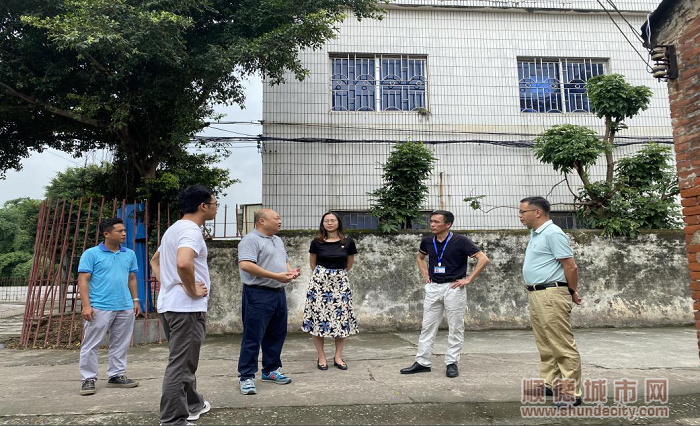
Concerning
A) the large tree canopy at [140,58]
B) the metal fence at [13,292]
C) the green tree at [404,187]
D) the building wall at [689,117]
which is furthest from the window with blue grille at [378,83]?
the metal fence at [13,292]

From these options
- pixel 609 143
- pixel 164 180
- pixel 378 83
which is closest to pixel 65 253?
pixel 164 180

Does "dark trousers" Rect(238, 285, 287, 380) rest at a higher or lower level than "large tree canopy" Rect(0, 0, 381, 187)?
lower

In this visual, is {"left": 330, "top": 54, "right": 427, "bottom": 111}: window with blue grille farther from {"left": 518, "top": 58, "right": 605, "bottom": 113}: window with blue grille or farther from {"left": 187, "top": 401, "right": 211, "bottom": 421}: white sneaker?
{"left": 187, "top": 401, "right": 211, "bottom": 421}: white sneaker

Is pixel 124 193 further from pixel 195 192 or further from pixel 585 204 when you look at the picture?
pixel 585 204

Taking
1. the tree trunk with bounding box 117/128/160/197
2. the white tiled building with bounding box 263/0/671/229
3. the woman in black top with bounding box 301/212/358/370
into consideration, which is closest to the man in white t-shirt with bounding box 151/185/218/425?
the woman in black top with bounding box 301/212/358/370

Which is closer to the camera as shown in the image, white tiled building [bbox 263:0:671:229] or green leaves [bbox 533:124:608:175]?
green leaves [bbox 533:124:608:175]

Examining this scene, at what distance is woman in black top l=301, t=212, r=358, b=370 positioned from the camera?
14.6ft

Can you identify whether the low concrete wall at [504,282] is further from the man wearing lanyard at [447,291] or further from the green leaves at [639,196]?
the man wearing lanyard at [447,291]

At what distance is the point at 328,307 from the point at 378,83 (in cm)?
627

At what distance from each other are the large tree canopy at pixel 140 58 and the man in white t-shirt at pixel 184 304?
11.7ft

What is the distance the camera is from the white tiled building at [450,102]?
29.4 ft

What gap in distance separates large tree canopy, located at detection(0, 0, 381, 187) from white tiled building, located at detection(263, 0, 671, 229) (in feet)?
5.53

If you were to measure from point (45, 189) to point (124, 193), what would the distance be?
1871 cm

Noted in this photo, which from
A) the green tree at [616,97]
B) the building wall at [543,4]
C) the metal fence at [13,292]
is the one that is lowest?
the metal fence at [13,292]
